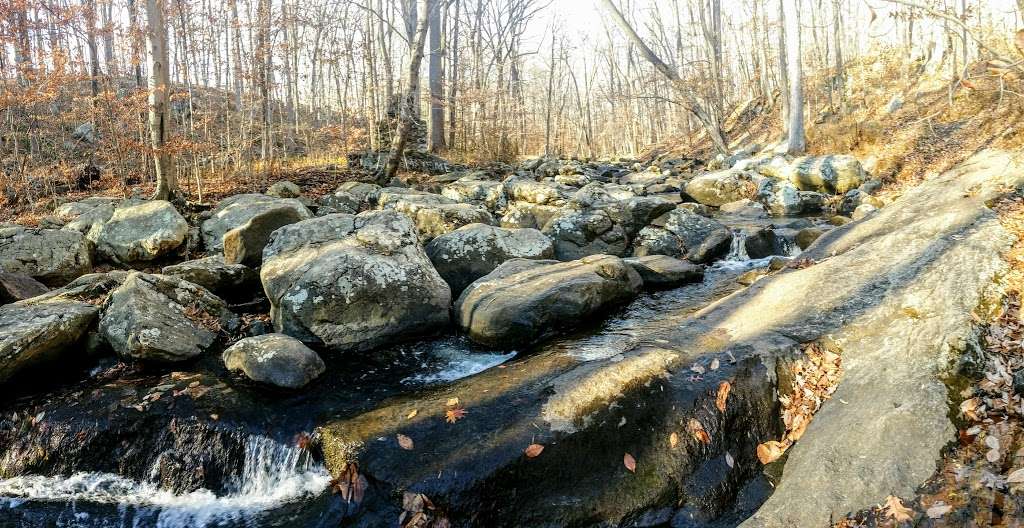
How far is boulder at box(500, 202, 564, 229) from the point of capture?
1067 centimetres

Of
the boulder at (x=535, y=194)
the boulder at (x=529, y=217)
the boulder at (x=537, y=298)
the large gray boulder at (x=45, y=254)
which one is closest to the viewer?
the boulder at (x=537, y=298)

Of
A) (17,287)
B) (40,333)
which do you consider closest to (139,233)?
(17,287)

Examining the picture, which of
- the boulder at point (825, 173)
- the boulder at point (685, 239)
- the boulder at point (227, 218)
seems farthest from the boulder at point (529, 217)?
the boulder at point (825, 173)

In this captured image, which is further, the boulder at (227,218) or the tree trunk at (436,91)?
the tree trunk at (436,91)

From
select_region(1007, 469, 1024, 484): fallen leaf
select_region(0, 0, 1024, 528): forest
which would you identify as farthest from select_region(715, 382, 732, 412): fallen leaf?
select_region(1007, 469, 1024, 484): fallen leaf

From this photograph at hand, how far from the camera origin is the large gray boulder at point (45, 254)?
7.97 metres

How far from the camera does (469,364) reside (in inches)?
223

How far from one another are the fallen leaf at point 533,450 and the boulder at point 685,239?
615 cm

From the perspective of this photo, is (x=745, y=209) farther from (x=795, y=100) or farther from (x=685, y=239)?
(x=795, y=100)

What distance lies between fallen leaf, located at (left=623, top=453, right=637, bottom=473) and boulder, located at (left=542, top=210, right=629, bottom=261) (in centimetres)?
559

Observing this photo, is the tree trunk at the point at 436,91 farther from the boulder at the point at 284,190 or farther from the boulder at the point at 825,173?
the boulder at the point at 825,173

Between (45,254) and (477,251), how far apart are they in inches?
260

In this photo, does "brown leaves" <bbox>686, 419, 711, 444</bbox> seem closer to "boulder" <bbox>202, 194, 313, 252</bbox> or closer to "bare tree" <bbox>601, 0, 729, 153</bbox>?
"boulder" <bbox>202, 194, 313, 252</bbox>

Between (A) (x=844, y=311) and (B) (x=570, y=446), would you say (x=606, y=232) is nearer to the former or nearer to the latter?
(A) (x=844, y=311)
